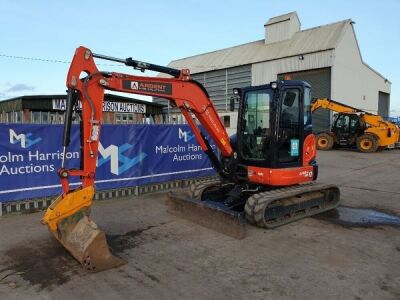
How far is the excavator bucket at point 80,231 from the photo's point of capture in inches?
184

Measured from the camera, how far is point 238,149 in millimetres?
7219

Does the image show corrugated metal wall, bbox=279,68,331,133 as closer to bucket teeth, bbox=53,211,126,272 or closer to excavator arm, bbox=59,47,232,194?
excavator arm, bbox=59,47,232,194

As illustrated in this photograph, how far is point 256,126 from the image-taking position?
277 inches

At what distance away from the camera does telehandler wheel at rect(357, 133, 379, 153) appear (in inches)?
803

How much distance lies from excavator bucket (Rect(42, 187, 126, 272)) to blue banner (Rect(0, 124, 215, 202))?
309 centimetres

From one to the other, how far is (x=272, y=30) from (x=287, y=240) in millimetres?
28356

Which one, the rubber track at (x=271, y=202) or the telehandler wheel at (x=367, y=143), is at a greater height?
the telehandler wheel at (x=367, y=143)

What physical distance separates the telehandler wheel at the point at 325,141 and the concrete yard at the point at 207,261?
15.0 metres

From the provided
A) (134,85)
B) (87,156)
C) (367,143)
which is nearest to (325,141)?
(367,143)

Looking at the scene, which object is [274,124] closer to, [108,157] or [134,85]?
[134,85]

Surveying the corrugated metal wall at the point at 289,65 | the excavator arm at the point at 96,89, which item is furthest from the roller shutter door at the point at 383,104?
the excavator arm at the point at 96,89

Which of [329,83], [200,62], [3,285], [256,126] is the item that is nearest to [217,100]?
[200,62]

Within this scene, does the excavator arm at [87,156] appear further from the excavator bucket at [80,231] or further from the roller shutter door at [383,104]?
the roller shutter door at [383,104]

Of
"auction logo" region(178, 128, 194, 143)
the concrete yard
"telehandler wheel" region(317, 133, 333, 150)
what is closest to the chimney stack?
"telehandler wheel" region(317, 133, 333, 150)
